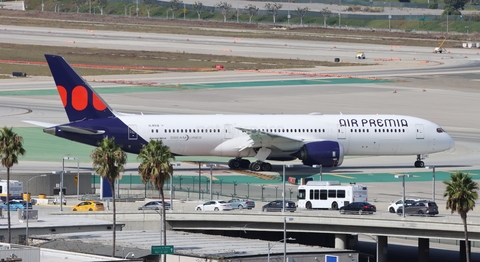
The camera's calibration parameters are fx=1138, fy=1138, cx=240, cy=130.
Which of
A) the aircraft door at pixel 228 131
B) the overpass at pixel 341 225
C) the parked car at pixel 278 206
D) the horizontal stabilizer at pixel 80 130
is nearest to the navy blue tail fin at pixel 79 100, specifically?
the horizontal stabilizer at pixel 80 130

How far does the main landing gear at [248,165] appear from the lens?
93.1 m

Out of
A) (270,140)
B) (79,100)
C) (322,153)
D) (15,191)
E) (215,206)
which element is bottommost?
(215,206)

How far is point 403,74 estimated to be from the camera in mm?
183625

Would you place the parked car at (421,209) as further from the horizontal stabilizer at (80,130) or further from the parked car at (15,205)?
the horizontal stabilizer at (80,130)

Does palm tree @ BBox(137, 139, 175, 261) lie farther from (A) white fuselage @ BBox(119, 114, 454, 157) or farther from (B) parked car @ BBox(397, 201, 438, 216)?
(A) white fuselage @ BBox(119, 114, 454, 157)

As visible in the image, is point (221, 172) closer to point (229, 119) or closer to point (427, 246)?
point (229, 119)

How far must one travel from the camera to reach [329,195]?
243 feet

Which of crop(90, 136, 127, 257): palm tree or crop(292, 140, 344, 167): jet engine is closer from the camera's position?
crop(90, 136, 127, 257): palm tree

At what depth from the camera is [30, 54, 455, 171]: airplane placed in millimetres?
90438

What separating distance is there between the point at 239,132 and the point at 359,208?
84.9ft

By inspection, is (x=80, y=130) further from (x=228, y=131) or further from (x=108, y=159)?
A: (x=108, y=159)

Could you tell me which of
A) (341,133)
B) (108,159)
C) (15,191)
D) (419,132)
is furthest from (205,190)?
(419,132)

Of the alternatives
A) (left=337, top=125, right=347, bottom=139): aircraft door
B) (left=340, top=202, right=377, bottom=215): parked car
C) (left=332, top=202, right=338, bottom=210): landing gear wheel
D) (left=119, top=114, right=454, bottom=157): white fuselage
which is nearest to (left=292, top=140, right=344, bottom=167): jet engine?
(left=119, top=114, right=454, bottom=157): white fuselage

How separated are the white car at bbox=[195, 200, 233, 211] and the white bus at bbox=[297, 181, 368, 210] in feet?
16.3
